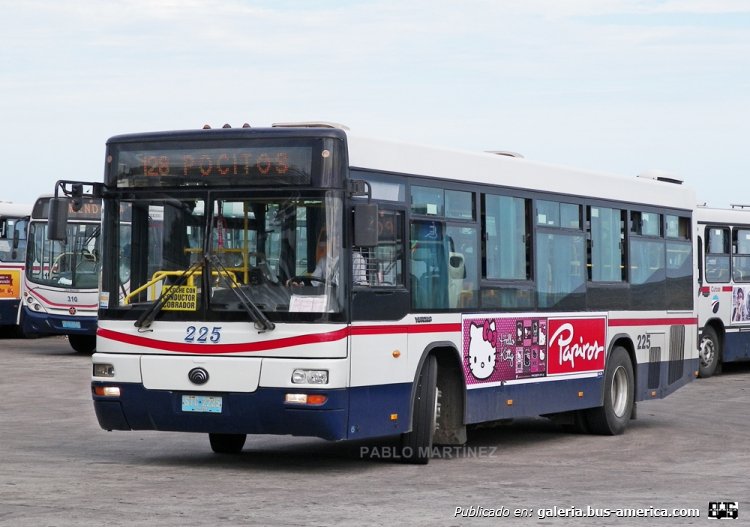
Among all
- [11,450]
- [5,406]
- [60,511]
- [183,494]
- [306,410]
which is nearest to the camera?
[60,511]


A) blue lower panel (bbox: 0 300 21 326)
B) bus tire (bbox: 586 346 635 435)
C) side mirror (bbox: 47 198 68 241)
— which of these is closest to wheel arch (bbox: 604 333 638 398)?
bus tire (bbox: 586 346 635 435)

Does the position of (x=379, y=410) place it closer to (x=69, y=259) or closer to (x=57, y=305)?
(x=57, y=305)

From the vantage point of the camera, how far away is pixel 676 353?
20000 mm

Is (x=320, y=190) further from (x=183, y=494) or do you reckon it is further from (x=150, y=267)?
(x=183, y=494)

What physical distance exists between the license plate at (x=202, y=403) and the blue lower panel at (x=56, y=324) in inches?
790

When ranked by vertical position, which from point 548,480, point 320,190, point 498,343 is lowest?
point 548,480

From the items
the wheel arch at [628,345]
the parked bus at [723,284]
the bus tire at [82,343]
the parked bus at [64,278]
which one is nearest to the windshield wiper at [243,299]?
the wheel arch at [628,345]

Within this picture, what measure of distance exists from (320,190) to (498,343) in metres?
3.20

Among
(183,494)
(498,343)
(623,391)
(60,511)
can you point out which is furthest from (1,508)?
(623,391)

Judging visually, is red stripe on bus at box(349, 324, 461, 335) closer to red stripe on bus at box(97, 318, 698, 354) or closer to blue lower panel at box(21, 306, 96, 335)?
red stripe on bus at box(97, 318, 698, 354)

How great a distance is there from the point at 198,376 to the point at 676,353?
853 centimetres

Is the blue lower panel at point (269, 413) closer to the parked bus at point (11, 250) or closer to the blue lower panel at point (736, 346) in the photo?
the blue lower panel at point (736, 346)

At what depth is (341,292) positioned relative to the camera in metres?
13.1

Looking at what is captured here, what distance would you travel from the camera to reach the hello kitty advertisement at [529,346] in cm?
1507
